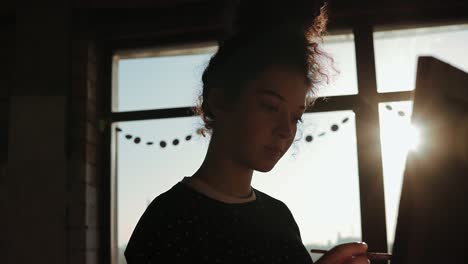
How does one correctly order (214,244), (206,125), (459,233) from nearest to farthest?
(459,233)
(214,244)
(206,125)

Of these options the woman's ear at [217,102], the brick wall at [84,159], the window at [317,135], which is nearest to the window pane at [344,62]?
the window at [317,135]

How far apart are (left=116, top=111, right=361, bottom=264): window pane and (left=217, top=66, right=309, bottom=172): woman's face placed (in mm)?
1192

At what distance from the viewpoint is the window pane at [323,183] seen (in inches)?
81.7

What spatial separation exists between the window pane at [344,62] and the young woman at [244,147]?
4.48 feet

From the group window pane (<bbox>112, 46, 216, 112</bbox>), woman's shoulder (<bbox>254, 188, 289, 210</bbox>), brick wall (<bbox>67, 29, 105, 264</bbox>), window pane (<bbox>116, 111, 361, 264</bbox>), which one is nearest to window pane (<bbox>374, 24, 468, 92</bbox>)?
window pane (<bbox>116, 111, 361, 264</bbox>)

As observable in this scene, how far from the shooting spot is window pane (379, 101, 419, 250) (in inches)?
82.2

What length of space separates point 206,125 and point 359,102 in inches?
55.1

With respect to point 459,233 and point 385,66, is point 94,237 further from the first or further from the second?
point 459,233

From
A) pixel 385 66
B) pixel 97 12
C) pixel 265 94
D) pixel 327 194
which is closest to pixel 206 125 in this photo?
pixel 265 94

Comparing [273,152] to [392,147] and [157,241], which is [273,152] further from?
[392,147]

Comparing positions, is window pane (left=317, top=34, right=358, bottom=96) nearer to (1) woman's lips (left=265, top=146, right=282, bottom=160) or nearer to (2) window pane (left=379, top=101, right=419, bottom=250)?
(2) window pane (left=379, top=101, right=419, bottom=250)

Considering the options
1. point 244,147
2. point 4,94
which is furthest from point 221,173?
point 4,94

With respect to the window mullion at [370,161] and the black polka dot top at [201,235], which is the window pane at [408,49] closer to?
the window mullion at [370,161]

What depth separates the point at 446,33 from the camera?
2.21 meters
